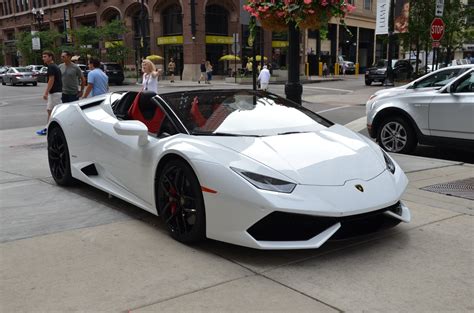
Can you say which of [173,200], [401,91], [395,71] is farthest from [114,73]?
[173,200]

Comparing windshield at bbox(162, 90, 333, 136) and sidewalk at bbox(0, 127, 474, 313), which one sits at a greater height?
windshield at bbox(162, 90, 333, 136)

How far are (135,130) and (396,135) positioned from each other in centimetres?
549

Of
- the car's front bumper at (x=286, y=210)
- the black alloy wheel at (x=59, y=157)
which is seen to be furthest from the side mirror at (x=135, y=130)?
the black alloy wheel at (x=59, y=157)

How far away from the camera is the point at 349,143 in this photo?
174 inches

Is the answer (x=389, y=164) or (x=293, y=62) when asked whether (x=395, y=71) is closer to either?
(x=293, y=62)

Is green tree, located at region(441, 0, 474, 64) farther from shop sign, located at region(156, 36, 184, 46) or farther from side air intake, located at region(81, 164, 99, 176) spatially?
shop sign, located at region(156, 36, 184, 46)

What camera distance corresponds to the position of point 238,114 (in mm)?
4688

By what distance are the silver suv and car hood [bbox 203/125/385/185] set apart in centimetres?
378

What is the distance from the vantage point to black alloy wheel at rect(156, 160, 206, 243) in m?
3.91

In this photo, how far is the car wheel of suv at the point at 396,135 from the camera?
8.28 m

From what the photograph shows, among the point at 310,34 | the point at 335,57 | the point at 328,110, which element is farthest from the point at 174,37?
the point at 328,110

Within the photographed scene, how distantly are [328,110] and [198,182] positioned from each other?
531 inches

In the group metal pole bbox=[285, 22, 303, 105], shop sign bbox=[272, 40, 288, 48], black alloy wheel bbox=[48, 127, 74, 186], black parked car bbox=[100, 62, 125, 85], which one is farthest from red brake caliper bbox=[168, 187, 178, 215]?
shop sign bbox=[272, 40, 288, 48]

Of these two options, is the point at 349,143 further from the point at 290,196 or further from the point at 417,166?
the point at 417,166
